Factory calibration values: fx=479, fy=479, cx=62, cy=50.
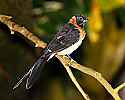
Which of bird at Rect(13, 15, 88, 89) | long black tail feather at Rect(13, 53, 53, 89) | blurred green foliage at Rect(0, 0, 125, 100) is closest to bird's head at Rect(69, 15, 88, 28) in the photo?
bird at Rect(13, 15, 88, 89)

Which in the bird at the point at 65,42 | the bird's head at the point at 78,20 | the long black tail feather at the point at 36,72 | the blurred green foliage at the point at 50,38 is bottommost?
the blurred green foliage at the point at 50,38

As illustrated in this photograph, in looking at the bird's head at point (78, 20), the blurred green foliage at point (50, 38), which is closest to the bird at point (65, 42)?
the bird's head at point (78, 20)

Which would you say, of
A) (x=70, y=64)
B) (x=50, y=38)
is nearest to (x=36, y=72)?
(x=70, y=64)

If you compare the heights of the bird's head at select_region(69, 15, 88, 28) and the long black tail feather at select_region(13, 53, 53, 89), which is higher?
the bird's head at select_region(69, 15, 88, 28)

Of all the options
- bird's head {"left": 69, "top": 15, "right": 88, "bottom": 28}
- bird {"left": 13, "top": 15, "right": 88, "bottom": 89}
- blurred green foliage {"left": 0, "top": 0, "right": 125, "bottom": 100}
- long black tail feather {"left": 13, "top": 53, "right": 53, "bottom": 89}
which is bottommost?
blurred green foliage {"left": 0, "top": 0, "right": 125, "bottom": 100}

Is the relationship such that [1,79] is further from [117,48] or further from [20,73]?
[117,48]

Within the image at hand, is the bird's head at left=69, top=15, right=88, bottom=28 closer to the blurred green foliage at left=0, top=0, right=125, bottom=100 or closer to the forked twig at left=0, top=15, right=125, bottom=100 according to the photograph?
the forked twig at left=0, top=15, right=125, bottom=100

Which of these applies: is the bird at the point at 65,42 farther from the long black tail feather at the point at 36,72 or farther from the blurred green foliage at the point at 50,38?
A: the blurred green foliage at the point at 50,38
